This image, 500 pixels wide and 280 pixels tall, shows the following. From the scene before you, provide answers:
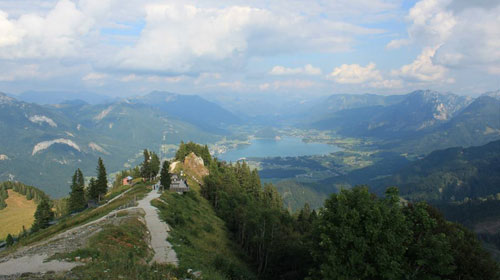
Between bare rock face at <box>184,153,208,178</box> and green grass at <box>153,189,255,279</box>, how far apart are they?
3544 cm

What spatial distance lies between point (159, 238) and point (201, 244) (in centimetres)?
638

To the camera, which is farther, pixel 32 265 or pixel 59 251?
pixel 59 251

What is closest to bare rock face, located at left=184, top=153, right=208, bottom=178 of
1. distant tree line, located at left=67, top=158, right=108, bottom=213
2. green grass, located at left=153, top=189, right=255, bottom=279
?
distant tree line, located at left=67, top=158, right=108, bottom=213

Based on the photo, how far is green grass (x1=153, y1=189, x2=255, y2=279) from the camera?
27023 mm

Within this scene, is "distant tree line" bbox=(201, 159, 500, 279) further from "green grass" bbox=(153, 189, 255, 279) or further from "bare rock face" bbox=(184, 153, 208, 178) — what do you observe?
"bare rock face" bbox=(184, 153, 208, 178)

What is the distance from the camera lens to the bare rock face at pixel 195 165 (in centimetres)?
9759

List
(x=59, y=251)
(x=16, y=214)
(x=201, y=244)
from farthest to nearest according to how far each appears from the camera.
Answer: (x=16, y=214)
(x=201, y=244)
(x=59, y=251)

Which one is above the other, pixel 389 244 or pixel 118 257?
pixel 118 257

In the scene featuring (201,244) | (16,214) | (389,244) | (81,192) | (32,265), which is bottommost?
(16,214)

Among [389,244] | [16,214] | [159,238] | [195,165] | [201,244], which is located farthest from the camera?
[16,214]

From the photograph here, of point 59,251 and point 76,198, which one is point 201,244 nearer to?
point 59,251

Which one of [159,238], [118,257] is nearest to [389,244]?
[118,257]

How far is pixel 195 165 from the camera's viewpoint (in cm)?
10062

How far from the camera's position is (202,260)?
94.2ft
